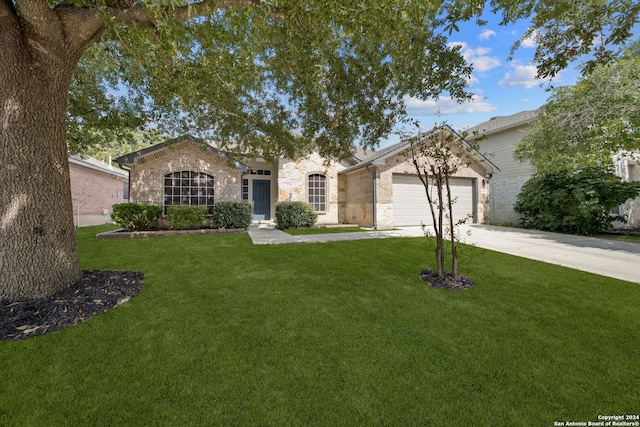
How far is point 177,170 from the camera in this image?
38.8 ft

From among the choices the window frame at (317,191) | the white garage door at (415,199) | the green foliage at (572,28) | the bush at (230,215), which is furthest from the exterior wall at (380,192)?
the green foliage at (572,28)

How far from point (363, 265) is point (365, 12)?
14.3 ft

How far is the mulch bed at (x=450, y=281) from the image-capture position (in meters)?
4.17

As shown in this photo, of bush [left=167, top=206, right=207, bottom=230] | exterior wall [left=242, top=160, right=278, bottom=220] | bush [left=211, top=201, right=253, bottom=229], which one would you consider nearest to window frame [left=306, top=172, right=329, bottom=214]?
exterior wall [left=242, top=160, right=278, bottom=220]

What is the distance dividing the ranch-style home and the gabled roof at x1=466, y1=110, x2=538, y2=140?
3155 millimetres

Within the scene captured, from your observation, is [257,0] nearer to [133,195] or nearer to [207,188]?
[207,188]

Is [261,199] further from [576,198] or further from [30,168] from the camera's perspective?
[576,198]

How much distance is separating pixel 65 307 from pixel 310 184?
464 inches

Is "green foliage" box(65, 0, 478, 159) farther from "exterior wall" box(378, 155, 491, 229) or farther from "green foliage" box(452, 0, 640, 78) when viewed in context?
"exterior wall" box(378, 155, 491, 229)

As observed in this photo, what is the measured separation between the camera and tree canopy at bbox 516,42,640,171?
808 centimetres

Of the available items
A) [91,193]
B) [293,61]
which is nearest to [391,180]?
[293,61]

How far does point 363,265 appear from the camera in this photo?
→ 5504mm

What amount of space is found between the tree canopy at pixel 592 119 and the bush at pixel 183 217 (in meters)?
13.1

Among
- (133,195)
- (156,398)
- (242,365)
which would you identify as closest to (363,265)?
(242,365)
